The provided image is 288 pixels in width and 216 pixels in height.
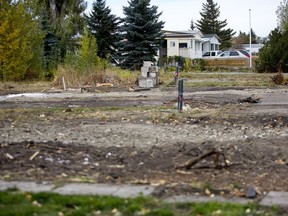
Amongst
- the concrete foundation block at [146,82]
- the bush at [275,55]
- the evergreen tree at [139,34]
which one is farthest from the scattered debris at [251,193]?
the evergreen tree at [139,34]

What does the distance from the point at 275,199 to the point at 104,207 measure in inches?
75.9

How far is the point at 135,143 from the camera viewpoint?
9195mm

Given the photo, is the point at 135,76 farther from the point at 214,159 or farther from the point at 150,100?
the point at 214,159

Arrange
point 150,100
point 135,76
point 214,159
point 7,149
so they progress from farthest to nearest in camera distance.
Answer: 1. point 135,76
2. point 150,100
3. point 7,149
4. point 214,159

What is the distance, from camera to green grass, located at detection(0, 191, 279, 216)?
5121 mm

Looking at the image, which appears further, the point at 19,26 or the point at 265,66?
the point at 265,66

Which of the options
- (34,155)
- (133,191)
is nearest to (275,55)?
(34,155)

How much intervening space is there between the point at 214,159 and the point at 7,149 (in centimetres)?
324

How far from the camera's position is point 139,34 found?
44688 mm

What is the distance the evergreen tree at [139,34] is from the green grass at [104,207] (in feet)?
127

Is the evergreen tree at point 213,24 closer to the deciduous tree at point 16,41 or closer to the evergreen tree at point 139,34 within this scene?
the evergreen tree at point 139,34

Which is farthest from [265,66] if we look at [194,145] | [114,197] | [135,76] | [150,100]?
[114,197]

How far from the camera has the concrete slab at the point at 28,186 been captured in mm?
6000

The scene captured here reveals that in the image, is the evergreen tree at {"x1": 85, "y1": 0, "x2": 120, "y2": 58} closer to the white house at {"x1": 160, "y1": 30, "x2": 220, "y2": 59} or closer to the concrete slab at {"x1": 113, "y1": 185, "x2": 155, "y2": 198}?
the white house at {"x1": 160, "y1": 30, "x2": 220, "y2": 59}
